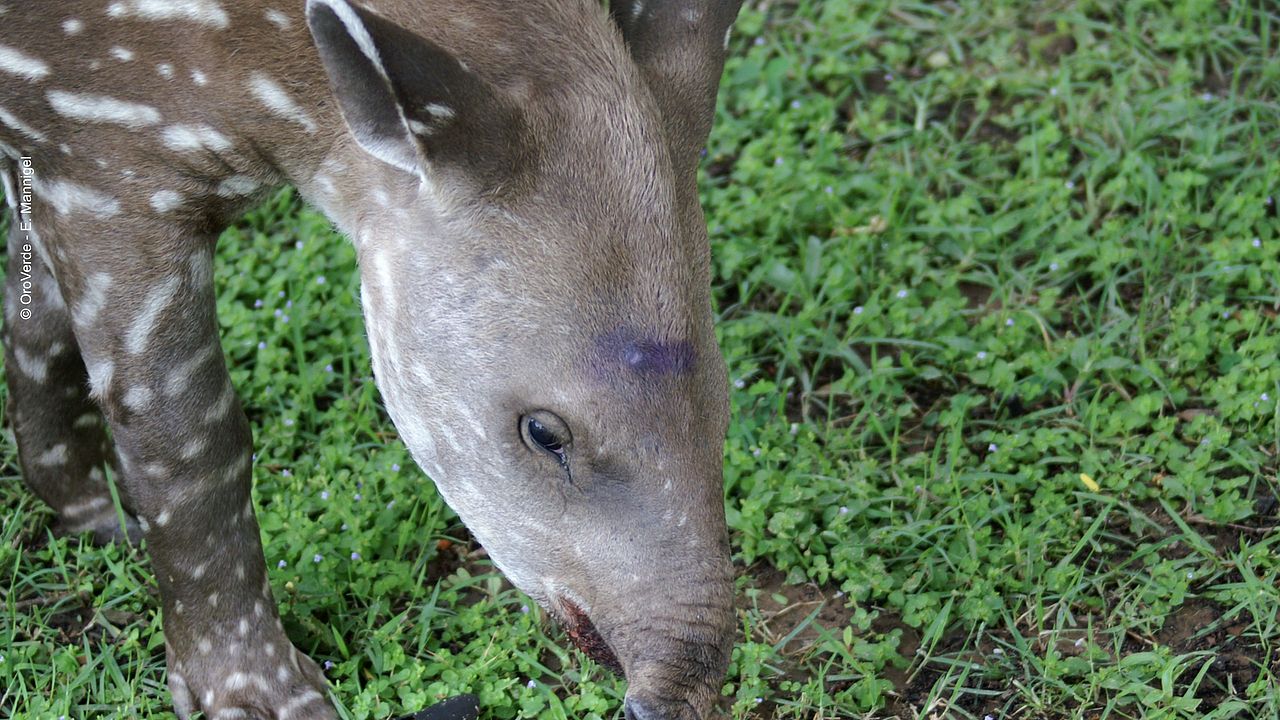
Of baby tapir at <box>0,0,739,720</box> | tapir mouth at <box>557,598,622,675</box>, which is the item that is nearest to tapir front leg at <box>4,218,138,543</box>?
baby tapir at <box>0,0,739,720</box>

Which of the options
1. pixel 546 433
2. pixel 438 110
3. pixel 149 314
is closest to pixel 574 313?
pixel 546 433

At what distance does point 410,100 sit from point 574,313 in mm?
511

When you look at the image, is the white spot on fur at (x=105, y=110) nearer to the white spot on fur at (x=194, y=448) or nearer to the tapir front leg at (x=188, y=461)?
the tapir front leg at (x=188, y=461)

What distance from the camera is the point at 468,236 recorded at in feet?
10.3

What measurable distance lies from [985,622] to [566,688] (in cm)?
107

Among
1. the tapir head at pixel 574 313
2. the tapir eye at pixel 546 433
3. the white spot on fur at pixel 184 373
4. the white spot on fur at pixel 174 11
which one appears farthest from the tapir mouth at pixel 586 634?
the white spot on fur at pixel 174 11

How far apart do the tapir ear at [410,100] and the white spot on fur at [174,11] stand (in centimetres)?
42

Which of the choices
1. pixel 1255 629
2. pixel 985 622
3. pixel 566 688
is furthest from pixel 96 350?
pixel 1255 629

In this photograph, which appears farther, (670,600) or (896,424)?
(896,424)

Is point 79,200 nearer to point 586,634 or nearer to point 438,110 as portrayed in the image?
point 438,110

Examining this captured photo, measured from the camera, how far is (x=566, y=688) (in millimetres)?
3945

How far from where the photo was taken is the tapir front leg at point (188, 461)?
11.4 feet

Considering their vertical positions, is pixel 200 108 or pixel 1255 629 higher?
pixel 200 108

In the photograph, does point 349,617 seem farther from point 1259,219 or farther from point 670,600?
point 1259,219
